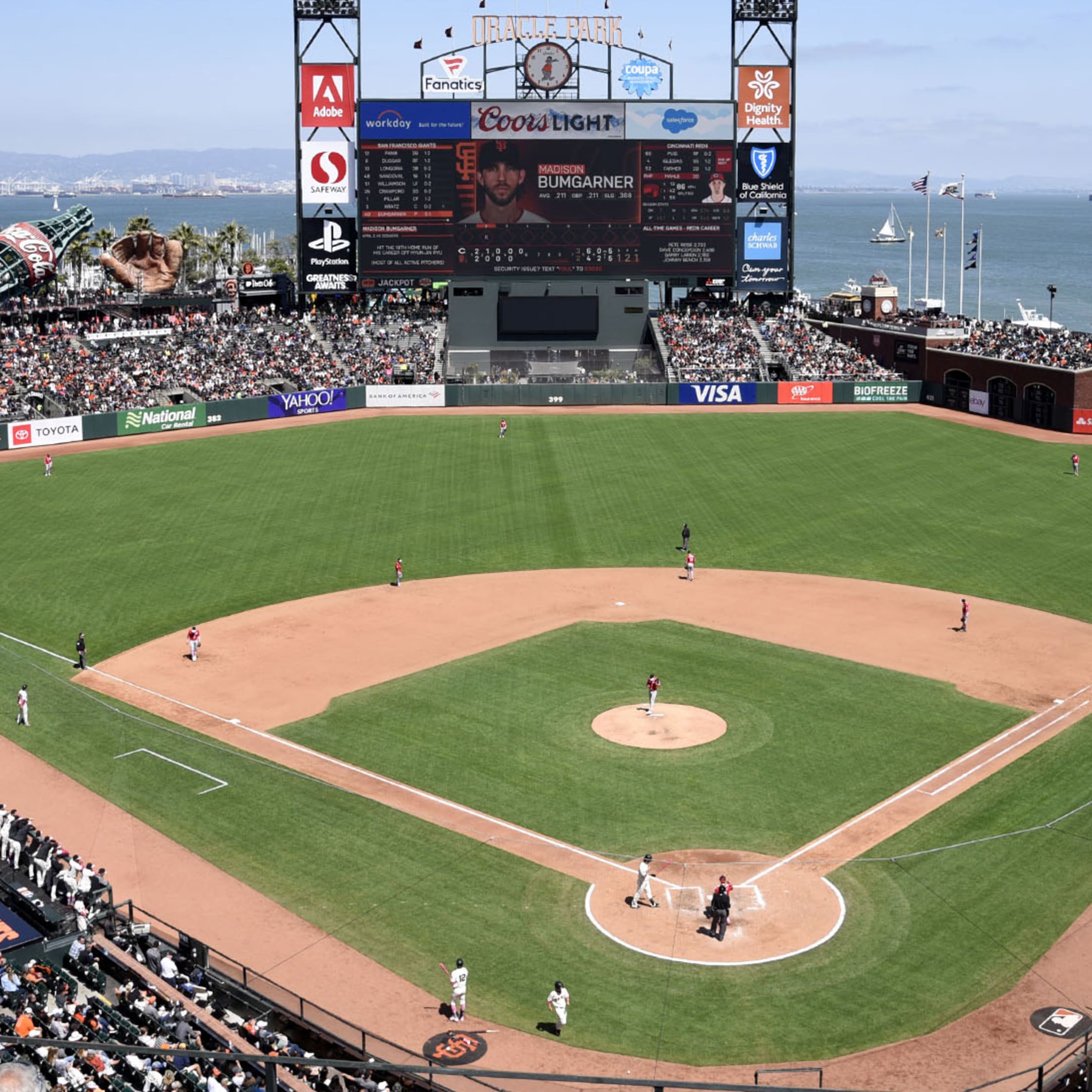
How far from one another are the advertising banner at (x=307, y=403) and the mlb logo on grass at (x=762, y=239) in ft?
94.3

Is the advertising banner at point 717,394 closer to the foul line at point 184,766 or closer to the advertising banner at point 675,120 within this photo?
the advertising banner at point 675,120

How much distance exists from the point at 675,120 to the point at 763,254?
10741mm

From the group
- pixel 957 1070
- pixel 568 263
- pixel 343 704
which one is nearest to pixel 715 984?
pixel 957 1070

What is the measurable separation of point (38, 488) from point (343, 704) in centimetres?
3347

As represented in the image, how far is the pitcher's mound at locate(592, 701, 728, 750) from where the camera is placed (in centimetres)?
3578

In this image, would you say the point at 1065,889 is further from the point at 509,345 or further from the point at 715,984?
the point at 509,345

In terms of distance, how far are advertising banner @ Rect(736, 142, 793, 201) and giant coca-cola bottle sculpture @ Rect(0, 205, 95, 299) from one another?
44.1 m

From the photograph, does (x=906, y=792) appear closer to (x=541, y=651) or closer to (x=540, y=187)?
(x=541, y=651)

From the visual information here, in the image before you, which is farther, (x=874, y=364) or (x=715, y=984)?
(x=874, y=364)

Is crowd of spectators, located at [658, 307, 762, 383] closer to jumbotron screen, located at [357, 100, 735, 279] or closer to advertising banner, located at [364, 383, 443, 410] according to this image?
jumbotron screen, located at [357, 100, 735, 279]

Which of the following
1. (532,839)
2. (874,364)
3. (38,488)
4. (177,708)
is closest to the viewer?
(532,839)

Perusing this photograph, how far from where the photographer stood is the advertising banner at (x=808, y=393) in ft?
282

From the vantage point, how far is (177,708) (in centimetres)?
3894

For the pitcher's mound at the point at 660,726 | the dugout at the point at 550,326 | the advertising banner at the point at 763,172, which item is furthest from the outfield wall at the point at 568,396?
the pitcher's mound at the point at 660,726
